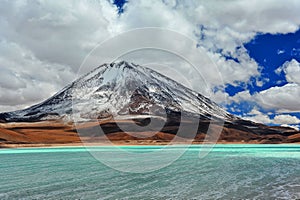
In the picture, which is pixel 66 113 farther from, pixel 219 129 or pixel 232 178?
pixel 232 178

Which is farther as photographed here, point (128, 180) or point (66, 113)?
point (66, 113)

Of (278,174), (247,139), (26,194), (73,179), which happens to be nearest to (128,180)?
(73,179)

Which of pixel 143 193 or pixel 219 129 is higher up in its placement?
pixel 219 129

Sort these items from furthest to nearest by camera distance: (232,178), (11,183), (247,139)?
1. (247,139)
2. (232,178)
3. (11,183)

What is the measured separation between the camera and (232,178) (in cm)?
2119

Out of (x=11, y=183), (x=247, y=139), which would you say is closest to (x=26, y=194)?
(x=11, y=183)

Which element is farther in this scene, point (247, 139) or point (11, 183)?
point (247, 139)

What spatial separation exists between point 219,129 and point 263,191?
143 meters

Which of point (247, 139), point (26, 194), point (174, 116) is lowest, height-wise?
point (26, 194)

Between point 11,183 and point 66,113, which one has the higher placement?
point 66,113

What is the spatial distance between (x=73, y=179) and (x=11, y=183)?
329cm

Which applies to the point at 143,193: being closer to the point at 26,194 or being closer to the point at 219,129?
the point at 26,194

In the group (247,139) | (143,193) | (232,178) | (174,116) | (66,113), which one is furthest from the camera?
(66,113)

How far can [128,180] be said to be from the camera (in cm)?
2033
